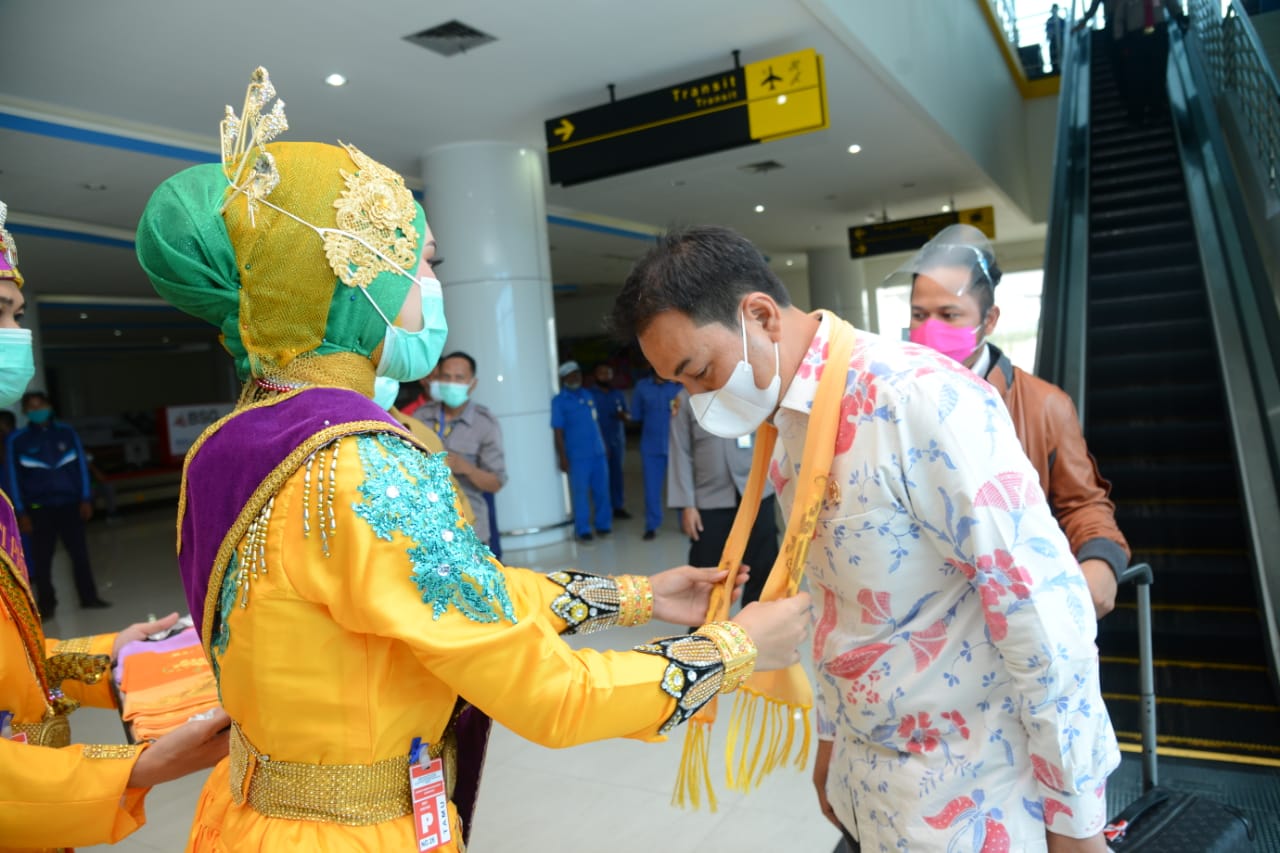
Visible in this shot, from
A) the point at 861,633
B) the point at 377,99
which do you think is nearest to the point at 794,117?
the point at 377,99

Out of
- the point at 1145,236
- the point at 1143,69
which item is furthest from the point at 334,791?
the point at 1143,69

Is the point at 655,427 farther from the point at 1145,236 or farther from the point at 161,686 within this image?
the point at 161,686

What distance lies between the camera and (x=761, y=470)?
5.09 feet

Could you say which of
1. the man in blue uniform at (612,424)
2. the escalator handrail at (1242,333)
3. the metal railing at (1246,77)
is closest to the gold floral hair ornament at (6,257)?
the escalator handrail at (1242,333)

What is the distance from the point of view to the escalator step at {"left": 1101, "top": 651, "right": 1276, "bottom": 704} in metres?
3.23

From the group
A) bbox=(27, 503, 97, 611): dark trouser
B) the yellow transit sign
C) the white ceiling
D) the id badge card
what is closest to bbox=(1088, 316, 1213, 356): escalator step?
the yellow transit sign

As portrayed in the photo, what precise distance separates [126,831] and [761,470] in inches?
45.7

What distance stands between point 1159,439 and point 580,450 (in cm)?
468

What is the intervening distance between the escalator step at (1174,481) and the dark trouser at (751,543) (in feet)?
5.66

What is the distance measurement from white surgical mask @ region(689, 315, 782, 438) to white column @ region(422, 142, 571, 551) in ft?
19.2

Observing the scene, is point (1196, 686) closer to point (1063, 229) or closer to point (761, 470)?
point (761, 470)

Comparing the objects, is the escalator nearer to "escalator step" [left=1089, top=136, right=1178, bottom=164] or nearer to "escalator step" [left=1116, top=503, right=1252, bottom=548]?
"escalator step" [left=1116, top=503, right=1252, bottom=548]

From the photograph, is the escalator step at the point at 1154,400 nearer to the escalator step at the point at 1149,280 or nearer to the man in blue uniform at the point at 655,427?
the escalator step at the point at 1149,280

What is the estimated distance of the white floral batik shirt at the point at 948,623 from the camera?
108cm
